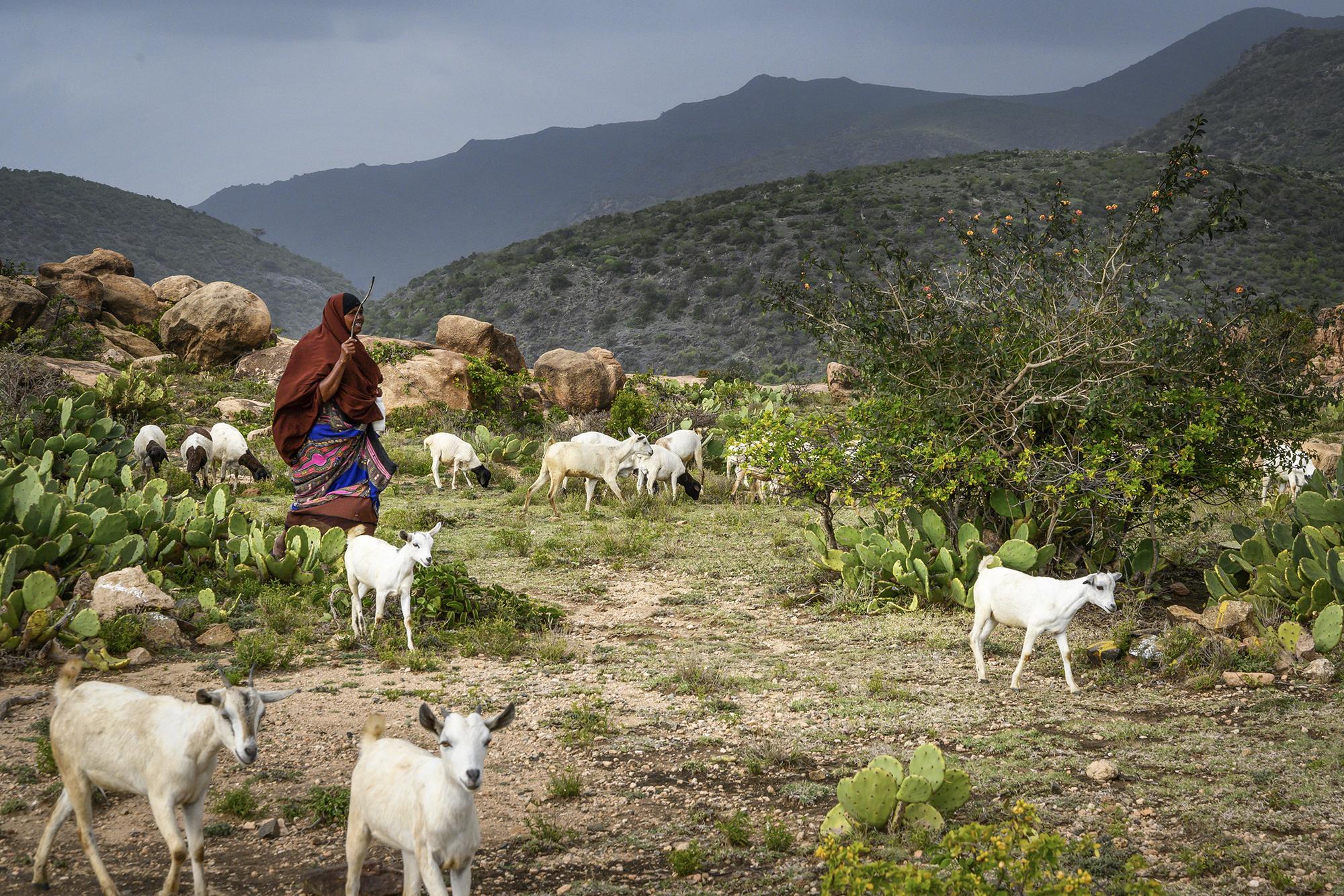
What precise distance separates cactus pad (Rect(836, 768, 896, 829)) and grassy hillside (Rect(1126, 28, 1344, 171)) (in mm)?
61421

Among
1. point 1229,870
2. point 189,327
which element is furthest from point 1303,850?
point 189,327

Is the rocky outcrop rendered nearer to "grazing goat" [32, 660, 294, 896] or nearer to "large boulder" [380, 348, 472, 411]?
"large boulder" [380, 348, 472, 411]

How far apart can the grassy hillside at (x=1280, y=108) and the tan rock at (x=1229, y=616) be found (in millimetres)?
57133

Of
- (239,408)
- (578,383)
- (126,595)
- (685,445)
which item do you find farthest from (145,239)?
(126,595)

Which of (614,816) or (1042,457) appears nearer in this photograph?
(614,816)

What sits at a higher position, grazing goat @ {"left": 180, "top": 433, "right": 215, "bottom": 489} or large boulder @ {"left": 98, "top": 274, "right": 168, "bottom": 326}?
large boulder @ {"left": 98, "top": 274, "right": 168, "bottom": 326}

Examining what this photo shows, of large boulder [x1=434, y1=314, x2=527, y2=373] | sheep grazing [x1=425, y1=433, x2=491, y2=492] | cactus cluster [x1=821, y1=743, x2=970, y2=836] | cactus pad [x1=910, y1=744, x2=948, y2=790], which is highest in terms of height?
large boulder [x1=434, y1=314, x2=527, y2=373]

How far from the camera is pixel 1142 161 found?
50.3 meters

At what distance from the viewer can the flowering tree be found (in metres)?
8.44

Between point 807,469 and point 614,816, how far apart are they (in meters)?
5.23

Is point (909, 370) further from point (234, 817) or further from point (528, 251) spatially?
point (528, 251)

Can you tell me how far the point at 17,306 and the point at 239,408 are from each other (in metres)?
6.06

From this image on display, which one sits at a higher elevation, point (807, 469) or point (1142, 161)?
point (1142, 161)

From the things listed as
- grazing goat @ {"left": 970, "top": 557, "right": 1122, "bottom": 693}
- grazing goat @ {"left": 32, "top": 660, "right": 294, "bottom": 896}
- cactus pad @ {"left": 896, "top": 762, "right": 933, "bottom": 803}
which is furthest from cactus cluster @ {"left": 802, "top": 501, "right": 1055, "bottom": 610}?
grazing goat @ {"left": 32, "top": 660, "right": 294, "bottom": 896}
